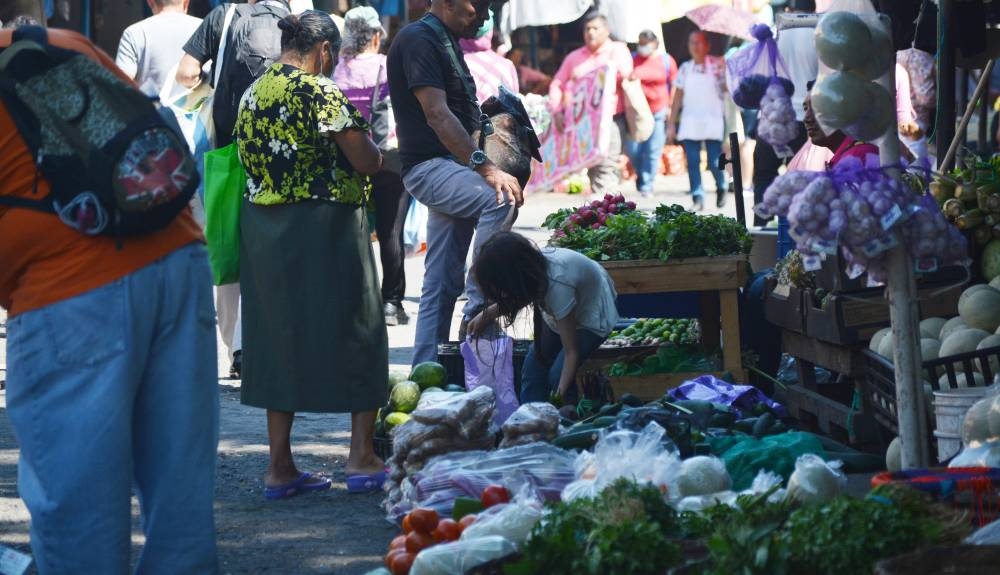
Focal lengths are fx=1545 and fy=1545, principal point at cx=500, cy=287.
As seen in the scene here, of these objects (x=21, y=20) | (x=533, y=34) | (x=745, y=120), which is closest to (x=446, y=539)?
(x=21, y=20)

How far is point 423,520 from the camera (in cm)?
486

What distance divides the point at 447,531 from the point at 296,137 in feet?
6.25

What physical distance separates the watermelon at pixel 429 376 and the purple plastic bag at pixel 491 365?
14 centimetres

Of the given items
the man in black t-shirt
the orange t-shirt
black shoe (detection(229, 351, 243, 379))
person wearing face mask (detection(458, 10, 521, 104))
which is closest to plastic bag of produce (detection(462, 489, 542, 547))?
the orange t-shirt

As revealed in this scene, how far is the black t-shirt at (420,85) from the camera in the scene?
7.43m

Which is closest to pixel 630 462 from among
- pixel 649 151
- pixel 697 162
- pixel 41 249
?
pixel 41 249

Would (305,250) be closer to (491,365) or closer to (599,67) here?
(491,365)

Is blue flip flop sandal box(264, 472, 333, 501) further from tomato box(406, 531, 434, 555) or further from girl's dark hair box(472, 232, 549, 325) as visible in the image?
tomato box(406, 531, 434, 555)

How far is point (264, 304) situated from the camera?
6.12 m

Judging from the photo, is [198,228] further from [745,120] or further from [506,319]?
[745,120]

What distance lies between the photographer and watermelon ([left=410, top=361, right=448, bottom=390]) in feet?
22.6

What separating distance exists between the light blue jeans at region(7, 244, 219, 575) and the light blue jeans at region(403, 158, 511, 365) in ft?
11.6

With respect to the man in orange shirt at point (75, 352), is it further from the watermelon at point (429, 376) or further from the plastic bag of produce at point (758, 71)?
the plastic bag of produce at point (758, 71)

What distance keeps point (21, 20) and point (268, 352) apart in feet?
10.1
